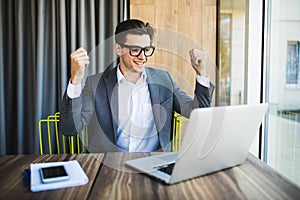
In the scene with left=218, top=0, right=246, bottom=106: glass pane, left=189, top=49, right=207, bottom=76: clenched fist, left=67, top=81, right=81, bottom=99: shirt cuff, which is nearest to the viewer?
left=67, top=81, right=81, bottom=99: shirt cuff

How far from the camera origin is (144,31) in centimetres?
171

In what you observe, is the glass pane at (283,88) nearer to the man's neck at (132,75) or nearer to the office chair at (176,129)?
the office chair at (176,129)

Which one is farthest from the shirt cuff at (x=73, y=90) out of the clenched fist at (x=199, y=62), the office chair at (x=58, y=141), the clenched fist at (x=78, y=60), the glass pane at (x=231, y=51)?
the glass pane at (x=231, y=51)

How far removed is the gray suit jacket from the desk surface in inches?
21.4

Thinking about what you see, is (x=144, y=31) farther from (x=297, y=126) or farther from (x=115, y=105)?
(x=297, y=126)

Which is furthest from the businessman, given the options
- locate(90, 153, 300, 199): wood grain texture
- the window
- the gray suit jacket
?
locate(90, 153, 300, 199): wood grain texture

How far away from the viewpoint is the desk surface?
816mm

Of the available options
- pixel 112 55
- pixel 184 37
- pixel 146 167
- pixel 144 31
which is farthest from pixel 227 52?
pixel 146 167

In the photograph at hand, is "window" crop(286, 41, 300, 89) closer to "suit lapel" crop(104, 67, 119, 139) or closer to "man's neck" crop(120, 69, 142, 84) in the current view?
"man's neck" crop(120, 69, 142, 84)

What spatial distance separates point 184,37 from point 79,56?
1.06 metres

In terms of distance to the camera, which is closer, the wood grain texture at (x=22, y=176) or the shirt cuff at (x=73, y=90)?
the wood grain texture at (x=22, y=176)

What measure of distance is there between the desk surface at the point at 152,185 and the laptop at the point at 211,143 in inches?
1.3

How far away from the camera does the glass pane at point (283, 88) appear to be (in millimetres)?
1482

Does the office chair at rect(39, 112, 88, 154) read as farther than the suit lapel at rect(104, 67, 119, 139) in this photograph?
Yes
